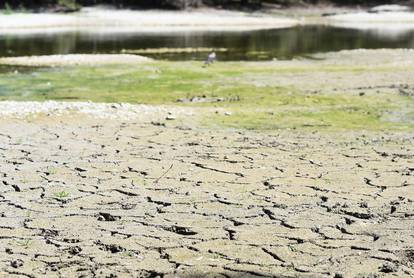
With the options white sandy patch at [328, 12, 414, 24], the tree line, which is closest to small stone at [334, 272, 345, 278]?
the tree line

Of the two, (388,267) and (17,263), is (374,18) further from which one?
(17,263)

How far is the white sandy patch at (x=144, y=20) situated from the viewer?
5697 cm

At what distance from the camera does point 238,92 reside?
17.9 m

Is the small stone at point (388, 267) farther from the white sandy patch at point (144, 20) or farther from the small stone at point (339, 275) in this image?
the white sandy patch at point (144, 20)

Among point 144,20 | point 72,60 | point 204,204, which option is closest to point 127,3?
point 144,20

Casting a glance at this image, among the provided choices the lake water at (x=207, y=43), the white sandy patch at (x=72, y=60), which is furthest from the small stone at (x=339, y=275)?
the lake water at (x=207, y=43)

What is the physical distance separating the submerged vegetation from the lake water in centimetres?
632

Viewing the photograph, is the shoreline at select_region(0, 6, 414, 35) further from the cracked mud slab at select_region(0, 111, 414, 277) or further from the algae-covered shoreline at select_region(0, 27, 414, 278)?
the cracked mud slab at select_region(0, 111, 414, 277)

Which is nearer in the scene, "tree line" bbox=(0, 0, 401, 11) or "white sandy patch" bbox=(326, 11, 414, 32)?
"white sandy patch" bbox=(326, 11, 414, 32)

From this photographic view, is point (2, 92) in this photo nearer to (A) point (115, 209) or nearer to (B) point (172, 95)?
(B) point (172, 95)

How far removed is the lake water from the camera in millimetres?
32531

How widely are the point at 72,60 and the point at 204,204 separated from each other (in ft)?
70.8

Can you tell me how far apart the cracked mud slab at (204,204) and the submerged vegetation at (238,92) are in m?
1.93

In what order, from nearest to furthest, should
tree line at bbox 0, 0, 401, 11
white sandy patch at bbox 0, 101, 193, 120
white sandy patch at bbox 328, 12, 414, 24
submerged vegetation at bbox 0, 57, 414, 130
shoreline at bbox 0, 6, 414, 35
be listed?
white sandy patch at bbox 0, 101, 193, 120, submerged vegetation at bbox 0, 57, 414, 130, shoreline at bbox 0, 6, 414, 35, tree line at bbox 0, 0, 401, 11, white sandy patch at bbox 328, 12, 414, 24
